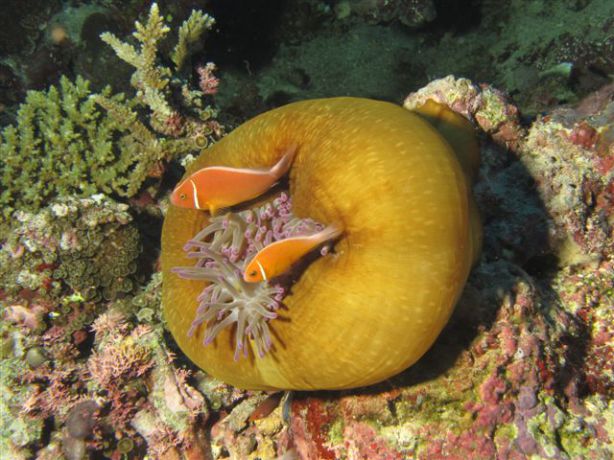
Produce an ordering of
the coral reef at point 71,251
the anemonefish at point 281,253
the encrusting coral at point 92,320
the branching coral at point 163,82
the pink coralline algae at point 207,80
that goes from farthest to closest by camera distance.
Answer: the pink coralline algae at point 207,80, the branching coral at point 163,82, the coral reef at point 71,251, the encrusting coral at point 92,320, the anemonefish at point 281,253

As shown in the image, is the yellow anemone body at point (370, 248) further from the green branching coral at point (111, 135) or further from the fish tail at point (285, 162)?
the green branching coral at point (111, 135)

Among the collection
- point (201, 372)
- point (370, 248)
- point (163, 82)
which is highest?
point (163, 82)

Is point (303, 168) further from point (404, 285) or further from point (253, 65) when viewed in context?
point (253, 65)

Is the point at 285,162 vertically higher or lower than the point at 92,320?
higher

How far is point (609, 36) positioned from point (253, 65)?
518 centimetres

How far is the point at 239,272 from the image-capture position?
2455 mm

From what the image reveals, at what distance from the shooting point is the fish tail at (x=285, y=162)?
2406 millimetres

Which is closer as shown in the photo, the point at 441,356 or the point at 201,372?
the point at 441,356

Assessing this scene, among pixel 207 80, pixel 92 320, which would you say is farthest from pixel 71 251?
pixel 207 80

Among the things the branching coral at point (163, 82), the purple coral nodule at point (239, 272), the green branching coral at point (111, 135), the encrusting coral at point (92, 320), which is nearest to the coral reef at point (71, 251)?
the encrusting coral at point (92, 320)

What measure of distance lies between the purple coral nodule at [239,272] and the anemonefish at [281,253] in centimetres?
14

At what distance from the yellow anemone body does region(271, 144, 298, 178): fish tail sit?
0.11 ft

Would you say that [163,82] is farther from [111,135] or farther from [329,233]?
[329,233]

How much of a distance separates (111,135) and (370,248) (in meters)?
3.32
